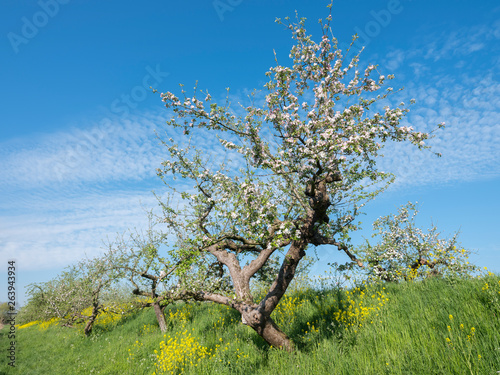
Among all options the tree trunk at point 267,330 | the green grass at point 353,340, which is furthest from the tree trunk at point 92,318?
the tree trunk at point 267,330

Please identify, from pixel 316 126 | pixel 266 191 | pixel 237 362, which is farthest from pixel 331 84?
pixel 237 362

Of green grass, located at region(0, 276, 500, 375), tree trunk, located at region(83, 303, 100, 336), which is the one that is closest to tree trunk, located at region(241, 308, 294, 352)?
green grass, located at region(0, 276, 500, 375)

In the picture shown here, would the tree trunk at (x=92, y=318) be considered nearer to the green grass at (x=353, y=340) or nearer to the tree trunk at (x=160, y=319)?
the green grass at (x=353, y=340)

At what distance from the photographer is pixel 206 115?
9.44m

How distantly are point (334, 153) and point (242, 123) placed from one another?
341 centimetres

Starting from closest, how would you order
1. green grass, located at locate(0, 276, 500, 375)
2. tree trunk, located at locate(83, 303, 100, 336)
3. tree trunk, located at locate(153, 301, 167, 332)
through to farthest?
green grass, located at locate(0, 276, 500, 375) → tree trunk, located at locate(153, 301, 167, 332) → tree trunk, located at locate(83, 303, 100, 336)

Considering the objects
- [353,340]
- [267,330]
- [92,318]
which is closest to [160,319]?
[92,318]

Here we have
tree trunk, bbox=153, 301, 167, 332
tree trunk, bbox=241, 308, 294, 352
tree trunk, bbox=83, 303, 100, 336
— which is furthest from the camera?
tree trunk, bbox=83, 303, 100, 336

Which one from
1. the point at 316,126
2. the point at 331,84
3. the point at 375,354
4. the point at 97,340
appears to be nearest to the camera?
the point at 375,354

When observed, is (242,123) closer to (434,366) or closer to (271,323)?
(271,323)

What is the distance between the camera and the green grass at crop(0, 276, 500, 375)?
5.43 m

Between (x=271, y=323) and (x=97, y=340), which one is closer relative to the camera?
(x=271, y=323)

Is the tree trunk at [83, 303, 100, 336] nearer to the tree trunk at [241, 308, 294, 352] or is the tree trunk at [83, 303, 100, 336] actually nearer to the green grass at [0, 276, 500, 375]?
the green grass at [0, 276, 500, 375]

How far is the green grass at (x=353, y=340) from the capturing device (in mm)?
5434
